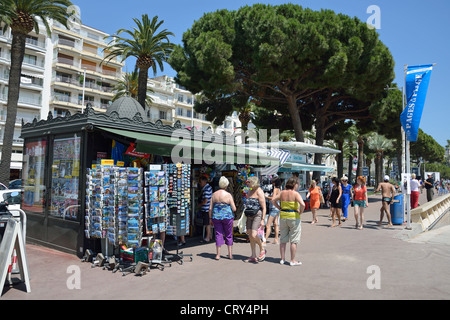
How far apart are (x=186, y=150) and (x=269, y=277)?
12.1 ft

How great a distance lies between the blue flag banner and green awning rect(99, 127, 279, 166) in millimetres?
4681

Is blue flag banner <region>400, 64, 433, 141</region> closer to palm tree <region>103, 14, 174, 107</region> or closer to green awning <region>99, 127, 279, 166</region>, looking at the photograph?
green awning <region>99, 127, 279, 166</region>

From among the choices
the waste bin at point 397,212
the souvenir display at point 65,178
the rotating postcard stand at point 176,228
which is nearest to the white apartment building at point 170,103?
the waste bin at point 397,212

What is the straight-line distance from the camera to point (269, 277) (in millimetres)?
5734

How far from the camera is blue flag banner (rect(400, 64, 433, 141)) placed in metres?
10.2

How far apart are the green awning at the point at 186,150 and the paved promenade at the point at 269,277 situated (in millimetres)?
2285

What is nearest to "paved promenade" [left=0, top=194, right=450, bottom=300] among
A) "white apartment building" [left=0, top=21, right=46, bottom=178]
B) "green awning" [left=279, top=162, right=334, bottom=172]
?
"green awning" [left=279, top=162, right=334, bottom=172]

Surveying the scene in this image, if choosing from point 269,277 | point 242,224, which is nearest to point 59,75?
point 242,224

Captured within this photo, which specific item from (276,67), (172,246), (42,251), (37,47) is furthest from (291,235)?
(37,47)

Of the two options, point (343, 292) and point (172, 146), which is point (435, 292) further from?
point (172, 146)

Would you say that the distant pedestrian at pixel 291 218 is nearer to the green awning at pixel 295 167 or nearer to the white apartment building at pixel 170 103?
the green awning at pixel 295 167

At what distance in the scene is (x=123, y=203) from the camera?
21.3 ft
